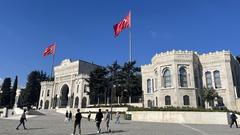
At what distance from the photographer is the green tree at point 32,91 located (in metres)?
76.3

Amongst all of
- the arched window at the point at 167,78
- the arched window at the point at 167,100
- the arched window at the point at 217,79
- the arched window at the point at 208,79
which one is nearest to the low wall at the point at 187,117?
the arched window at the point at 167,100

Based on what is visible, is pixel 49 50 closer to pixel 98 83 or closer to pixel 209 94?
pixel 98 83

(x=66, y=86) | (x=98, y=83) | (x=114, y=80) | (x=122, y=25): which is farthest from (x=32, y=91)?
(x=122, y=25)

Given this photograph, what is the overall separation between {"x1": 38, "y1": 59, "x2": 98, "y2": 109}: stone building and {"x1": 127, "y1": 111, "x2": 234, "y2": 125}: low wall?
3575 centimetres

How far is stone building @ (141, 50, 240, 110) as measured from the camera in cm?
3812

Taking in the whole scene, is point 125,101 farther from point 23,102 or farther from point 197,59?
point 23,102

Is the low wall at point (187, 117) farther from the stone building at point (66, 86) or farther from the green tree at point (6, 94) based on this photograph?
the green tree at point (6, 94)

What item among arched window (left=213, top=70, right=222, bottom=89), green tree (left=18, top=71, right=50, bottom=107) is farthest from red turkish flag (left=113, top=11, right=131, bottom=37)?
green tree (left=18, top=71, right=50, bottom=107)

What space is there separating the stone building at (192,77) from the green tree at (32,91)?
51.4 m

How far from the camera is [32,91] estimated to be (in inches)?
3054

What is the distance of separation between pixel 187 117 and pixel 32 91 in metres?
63.1

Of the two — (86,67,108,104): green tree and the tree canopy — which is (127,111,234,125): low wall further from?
(86,67,108,104): green tree

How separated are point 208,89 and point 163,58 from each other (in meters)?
9.53

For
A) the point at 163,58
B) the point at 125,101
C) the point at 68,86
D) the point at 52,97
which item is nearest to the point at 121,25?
the point at 163,58
